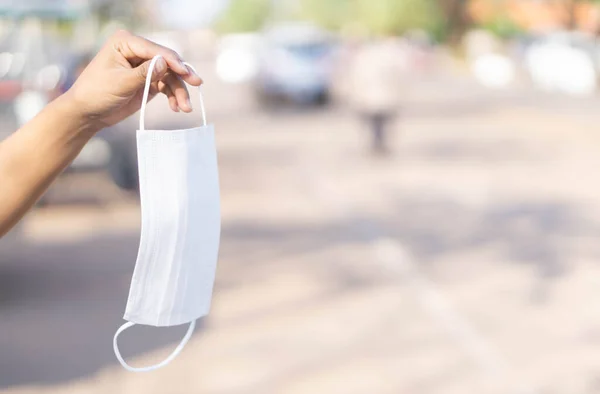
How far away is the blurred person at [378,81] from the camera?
51.7 feet

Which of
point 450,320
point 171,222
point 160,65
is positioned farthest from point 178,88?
point 450,320

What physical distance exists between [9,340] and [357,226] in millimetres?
4560

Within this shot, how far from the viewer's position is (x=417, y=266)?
26.4 ft

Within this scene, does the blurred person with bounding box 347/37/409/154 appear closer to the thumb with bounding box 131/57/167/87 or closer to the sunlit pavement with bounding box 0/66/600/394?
the sunlit pavement with bounding box 0/66/600/394

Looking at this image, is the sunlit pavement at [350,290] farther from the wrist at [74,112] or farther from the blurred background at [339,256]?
the wrist at [74,112]

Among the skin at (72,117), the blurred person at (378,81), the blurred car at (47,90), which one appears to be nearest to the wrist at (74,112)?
the skin at (72,117)

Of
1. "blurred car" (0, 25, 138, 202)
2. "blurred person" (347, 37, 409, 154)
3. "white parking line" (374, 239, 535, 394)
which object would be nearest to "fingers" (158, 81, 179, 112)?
"white parking line" (374, 239, 535, 394)

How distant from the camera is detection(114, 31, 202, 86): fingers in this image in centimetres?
203

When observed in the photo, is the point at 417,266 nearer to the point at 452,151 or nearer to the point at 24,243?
the point at 24,243

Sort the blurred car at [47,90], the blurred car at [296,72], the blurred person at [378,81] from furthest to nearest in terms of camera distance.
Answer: the blurred car at [296,72] → the blurred person at [378,81] → the blurred car at [47,90]

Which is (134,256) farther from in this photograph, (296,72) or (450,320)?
(296,72)

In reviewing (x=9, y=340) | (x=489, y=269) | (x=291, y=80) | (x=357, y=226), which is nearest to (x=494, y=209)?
(x=357, y=226)

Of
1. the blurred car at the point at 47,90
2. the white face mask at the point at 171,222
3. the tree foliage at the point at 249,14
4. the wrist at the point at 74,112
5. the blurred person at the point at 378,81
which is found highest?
the tree foliage at the point at 249,14

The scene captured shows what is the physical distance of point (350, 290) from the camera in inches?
284
